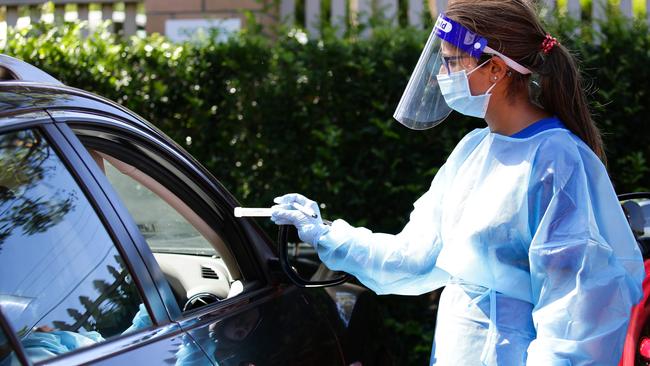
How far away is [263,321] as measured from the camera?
7.91 ft

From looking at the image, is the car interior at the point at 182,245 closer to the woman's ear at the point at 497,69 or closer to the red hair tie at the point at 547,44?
the woman's ear at the point at 497,69

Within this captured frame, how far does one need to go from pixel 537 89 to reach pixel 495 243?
46 centimetres

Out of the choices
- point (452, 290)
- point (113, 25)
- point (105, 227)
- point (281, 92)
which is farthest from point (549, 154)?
point (113, 25)

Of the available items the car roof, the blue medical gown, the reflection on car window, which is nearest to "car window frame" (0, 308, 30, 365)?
the car roof

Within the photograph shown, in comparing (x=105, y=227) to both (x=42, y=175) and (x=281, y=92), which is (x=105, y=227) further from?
(x=281, y=92)

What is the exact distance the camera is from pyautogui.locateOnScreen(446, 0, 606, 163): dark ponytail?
2.27 meters

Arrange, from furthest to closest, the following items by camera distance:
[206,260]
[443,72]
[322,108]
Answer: [322,108] → [206,260] → [443,72]

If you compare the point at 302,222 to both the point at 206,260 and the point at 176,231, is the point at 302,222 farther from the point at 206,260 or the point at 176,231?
the point at 176,231

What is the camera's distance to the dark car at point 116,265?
5.82 ft

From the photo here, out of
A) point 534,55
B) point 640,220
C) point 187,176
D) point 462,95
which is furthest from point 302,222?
point 640,220

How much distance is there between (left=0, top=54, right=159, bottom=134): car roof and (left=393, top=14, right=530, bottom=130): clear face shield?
→ 2.57 ft

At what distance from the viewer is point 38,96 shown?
196 cm

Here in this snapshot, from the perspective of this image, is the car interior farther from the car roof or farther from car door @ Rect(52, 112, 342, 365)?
the car roof

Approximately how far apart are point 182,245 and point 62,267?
1105 millimetres
